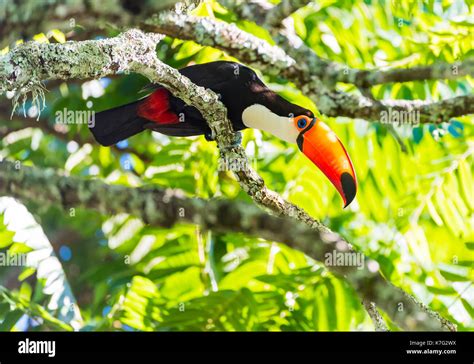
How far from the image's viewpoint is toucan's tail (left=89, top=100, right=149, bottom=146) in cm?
242

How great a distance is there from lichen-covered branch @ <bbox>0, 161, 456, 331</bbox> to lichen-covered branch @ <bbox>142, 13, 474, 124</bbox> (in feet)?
1.43

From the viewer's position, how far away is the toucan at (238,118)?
237cm

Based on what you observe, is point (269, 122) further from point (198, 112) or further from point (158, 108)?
point (158, 108)

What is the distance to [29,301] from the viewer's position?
2420 mm

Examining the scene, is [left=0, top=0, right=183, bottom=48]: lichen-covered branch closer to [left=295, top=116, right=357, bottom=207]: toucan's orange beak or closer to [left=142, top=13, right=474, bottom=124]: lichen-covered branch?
[left=142, top=13, right=474, bottom=124]: lichen-covered branch

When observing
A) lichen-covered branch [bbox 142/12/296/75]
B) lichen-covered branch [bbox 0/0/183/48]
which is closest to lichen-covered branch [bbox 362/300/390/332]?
lichen-covered branch [bbox 142/12/296/75]

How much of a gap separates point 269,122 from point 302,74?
0.77 ft

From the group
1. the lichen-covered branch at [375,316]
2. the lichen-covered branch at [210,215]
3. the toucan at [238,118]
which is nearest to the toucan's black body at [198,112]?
the toucan at [238,118]

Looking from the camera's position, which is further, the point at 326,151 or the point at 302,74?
the point at 302,74

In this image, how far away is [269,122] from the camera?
240cm

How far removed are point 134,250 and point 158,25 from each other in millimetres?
757

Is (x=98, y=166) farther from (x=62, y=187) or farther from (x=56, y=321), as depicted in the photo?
(x=56, y=321)

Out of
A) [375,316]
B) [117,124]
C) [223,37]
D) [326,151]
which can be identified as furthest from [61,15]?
[375,316]

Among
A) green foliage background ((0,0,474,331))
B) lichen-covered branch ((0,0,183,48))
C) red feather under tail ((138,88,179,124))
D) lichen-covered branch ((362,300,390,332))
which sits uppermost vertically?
lichen-covered branch ((0,0,183,48))
